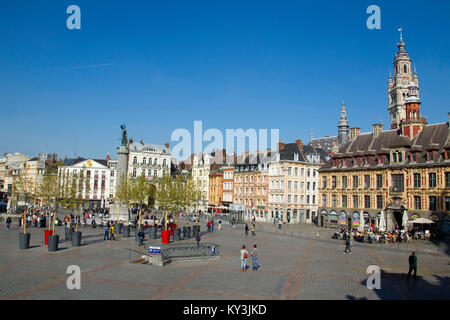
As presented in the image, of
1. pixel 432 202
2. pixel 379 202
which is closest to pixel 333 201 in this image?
pixel 379 202

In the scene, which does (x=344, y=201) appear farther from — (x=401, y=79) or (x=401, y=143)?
(x=401, y=79)

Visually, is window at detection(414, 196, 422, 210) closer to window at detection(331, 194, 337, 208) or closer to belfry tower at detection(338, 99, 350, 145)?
window at detection(331, 194, 337, 208)

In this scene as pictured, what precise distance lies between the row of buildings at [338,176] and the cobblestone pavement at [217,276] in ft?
47.2

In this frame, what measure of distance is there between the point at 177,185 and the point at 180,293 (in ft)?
90.4

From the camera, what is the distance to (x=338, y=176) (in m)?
58.8

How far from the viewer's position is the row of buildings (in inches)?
1834

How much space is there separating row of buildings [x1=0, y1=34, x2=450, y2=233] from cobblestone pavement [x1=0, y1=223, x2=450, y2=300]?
47.2 ft

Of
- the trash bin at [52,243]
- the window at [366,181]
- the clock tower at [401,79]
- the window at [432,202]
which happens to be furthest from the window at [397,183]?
the clock tower at [401,79]

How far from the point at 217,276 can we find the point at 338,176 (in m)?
43.5

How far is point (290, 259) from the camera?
25906 millimetres

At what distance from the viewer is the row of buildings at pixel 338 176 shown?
46.6 meters

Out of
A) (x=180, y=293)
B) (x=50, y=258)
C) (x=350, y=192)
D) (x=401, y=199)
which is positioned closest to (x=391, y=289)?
(x=180, y=293)

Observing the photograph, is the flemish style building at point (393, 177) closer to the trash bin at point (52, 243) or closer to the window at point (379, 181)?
the window at point (379, 181)
